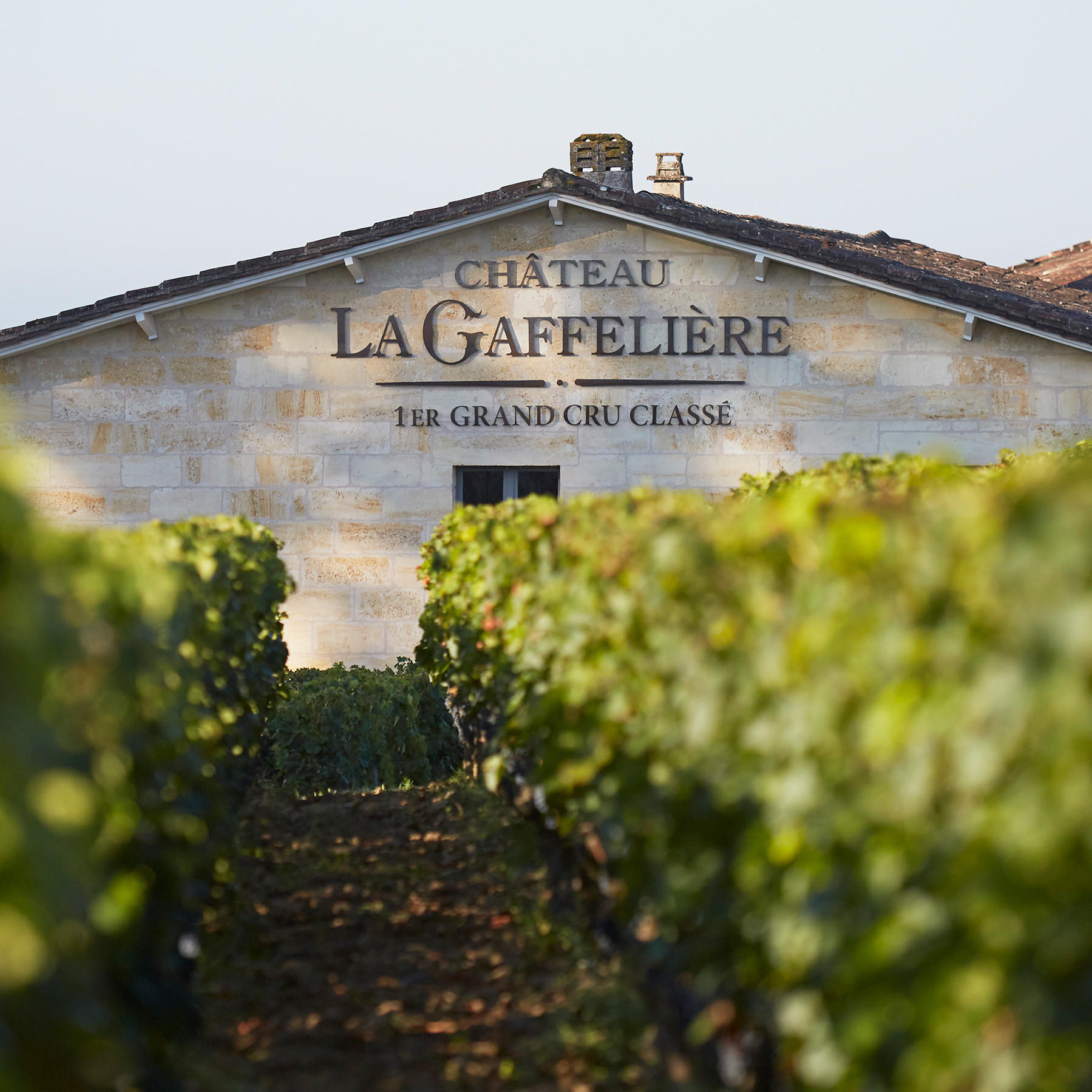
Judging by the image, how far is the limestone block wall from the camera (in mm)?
10250

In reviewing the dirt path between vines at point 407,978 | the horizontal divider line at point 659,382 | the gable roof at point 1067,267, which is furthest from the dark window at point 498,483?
the gable roof at point 1067,267

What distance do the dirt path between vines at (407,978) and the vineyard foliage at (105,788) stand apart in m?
0.35

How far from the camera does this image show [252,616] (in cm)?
594

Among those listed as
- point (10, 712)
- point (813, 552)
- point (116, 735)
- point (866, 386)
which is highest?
point (866, 386)

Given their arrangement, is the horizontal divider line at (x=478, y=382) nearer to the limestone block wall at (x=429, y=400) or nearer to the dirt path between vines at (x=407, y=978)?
the limestone block wall at (x=429, y=400)

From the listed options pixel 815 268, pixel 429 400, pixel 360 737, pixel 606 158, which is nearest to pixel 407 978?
pixel 360 737

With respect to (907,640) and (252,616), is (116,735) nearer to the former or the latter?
(907,640)

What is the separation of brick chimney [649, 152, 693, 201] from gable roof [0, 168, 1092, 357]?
26.5ft

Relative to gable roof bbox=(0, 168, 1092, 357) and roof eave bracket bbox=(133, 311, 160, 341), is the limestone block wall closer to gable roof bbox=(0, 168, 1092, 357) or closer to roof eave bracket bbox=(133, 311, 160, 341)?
roof eave bracket bbox=(133, 311, 160, 341)

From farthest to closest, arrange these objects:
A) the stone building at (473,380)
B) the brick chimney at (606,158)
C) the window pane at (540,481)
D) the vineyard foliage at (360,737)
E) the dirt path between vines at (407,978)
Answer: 1. the brick chimney at (606,158)
2. the window pane at (540,481)
3. the stone building at (473,380)
4. the vineyard foliage at (360,737)
5. the dirt path between vines at (407,978)

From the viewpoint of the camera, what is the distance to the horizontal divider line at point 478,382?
10430 millimetres

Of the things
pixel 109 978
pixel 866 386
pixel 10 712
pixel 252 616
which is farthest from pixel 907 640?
pixel 866 386

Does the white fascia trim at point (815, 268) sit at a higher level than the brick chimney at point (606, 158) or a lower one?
lower

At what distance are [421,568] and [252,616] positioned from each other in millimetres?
2854
